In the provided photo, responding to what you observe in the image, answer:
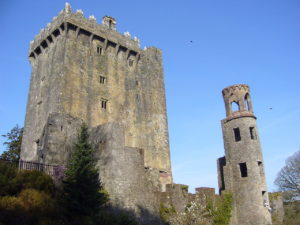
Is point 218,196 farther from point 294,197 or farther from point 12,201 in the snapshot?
point 12,201

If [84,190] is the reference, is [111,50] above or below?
above

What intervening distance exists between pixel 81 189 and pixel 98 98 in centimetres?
1430

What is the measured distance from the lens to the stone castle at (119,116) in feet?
86.6

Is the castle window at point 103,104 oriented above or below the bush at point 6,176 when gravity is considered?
above

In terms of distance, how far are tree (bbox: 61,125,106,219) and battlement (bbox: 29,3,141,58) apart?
1595 cm

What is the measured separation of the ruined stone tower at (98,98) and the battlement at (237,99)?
23.5ft

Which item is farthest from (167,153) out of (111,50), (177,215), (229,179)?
(111,50)

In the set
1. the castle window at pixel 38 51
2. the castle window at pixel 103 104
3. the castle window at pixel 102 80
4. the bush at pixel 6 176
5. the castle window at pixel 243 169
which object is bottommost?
the bush at pixel 6 176

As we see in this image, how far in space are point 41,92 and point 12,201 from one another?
17.7m

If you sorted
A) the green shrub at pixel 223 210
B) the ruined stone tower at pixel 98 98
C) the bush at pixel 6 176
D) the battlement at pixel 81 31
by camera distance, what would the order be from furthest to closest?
the battlement at pixel 81 31 → the green shrub at pixel 223 210 → the ruined stone tower at pixel 98 98 → the bush at pixel 6 176

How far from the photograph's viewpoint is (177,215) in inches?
1100

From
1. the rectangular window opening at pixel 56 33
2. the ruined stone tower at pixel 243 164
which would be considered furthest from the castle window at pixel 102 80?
the ruined stone tower at pixel 243 164

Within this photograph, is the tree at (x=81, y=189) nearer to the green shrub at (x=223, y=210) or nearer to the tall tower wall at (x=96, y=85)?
the tall tower wall at (x=96, y=85)

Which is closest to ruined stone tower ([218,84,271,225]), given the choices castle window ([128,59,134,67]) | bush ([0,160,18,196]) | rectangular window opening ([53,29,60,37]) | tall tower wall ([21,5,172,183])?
tall tower wall ([21,5,172,183])
